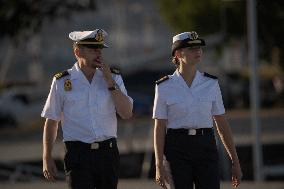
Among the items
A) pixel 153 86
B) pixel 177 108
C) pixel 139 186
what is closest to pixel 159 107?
pixel 177 108

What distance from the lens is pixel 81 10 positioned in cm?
2238

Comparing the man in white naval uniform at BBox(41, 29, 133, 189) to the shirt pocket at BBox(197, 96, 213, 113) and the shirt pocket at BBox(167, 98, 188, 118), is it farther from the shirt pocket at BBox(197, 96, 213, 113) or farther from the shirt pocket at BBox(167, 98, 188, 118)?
the shirt pocket at BBox(197, 96, 213, 113)

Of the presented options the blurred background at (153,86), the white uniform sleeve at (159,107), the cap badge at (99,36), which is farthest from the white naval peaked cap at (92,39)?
the blurred background at (153,86)

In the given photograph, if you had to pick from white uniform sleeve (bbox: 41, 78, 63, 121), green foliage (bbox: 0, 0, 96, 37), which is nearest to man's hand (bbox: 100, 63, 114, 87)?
white uniform sleeve (bbox: 41, 78, 63, 121)

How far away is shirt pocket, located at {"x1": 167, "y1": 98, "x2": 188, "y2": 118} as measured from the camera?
753 centimetres

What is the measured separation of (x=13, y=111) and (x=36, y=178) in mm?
18319

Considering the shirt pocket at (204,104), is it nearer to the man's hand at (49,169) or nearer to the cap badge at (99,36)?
the cap badge at (99,36)

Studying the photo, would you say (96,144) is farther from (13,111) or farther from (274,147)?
(13,111)

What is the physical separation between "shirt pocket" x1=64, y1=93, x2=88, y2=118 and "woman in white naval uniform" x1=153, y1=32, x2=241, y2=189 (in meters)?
0.57

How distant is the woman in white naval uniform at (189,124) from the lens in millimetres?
7496

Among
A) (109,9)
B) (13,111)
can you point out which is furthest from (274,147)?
(109,9)

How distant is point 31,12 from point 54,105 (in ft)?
48.2

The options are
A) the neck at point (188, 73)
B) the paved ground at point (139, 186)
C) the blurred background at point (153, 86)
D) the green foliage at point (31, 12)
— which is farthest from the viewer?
the green foliage at point (31, 12)

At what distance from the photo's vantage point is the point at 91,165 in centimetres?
726
